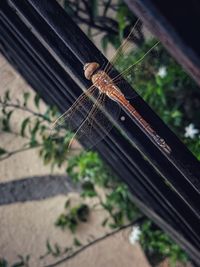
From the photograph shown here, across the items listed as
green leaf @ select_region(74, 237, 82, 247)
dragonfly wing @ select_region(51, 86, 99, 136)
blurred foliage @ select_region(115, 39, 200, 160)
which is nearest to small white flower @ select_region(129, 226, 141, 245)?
green leaf @ select_region(74, 237, 82, 247)

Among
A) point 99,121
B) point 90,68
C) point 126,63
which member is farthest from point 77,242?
point 90,68

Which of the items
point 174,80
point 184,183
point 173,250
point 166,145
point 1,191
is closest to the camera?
point 166,145

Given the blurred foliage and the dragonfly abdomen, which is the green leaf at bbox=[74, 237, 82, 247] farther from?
the dragonfly abdomen

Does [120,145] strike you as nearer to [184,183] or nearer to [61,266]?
[184,183]

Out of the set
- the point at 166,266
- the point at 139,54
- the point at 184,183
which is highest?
the point at 139,54

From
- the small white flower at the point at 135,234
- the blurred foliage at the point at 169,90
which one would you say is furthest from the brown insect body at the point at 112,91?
the small white flower at the point at 135,234

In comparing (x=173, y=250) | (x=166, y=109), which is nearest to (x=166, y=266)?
(x=173, y=250)
